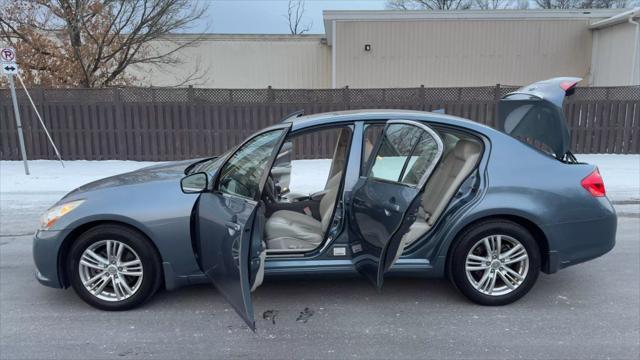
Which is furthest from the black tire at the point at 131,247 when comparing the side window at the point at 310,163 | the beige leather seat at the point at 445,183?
the beige leather seat at the point at 445,183

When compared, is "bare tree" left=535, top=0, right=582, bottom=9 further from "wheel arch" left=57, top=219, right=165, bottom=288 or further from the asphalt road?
"wheel arch" left=57, top=219, right=165, bottom=288

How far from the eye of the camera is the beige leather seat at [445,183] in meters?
3.99

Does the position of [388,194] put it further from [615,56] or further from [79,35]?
[615,56]

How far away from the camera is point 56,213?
3908mm

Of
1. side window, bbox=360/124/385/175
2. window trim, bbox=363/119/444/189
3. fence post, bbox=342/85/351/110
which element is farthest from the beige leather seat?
fence post, bbox=342/85/351/110

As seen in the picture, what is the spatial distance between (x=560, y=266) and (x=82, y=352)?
3668 mm

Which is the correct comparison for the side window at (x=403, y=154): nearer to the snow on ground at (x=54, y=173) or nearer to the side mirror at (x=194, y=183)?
the side mirror at (x=194, y=183)

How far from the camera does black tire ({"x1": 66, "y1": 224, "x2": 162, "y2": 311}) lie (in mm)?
3846

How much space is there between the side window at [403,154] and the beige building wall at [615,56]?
13106 mm

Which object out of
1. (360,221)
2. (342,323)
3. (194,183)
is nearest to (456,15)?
(360,221)

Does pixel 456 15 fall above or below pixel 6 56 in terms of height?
above

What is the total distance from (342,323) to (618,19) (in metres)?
15.3

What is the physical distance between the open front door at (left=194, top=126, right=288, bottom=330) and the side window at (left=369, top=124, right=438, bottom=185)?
810mm

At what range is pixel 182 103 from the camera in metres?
11.1
